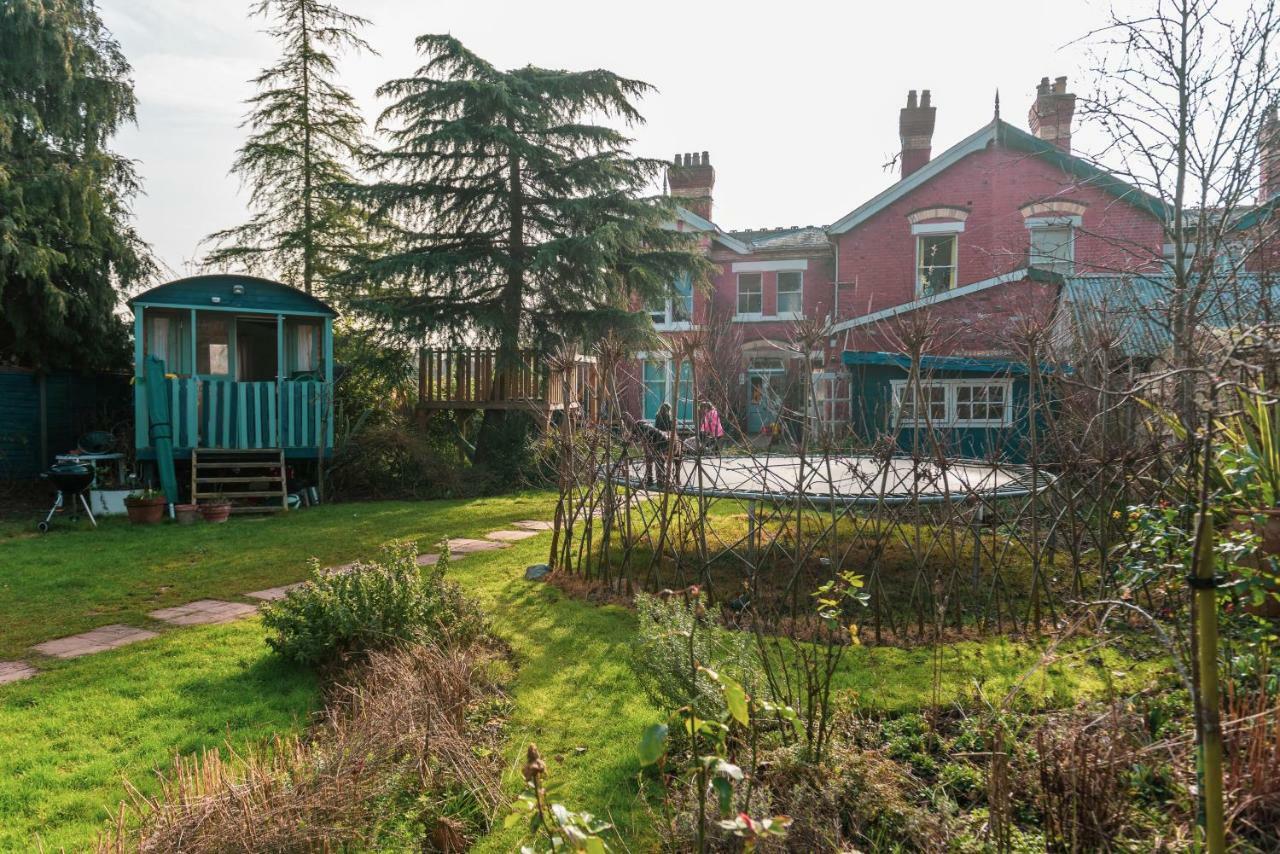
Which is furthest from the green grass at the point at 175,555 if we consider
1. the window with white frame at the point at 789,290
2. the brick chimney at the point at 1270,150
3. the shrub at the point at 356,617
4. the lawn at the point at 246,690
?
the window with white frame at the point at 789,290

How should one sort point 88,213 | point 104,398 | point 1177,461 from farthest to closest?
point 104,398
point 88,213
point 1177,461

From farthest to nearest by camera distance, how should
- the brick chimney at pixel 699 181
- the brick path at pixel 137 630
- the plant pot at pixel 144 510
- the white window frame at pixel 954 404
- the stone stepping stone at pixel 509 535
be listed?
the brick chimney at pixel 699 181 → the plant pot at pixel 144 510 → the stone stepping stone at pixel 509 535 → the white window frame at pixel 954 404 → the brick path at pixel 137 630

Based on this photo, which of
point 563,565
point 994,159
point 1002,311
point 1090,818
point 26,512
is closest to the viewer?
point 1090,818

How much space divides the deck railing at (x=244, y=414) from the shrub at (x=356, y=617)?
809 centimetres

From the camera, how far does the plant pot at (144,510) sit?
10.1 meters

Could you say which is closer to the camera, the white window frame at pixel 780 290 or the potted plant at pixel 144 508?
the potted plant at pixel 144 508

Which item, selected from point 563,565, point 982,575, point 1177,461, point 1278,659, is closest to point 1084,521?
point 1177,461

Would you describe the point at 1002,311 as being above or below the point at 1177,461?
above

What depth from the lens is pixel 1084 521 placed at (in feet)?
17.1

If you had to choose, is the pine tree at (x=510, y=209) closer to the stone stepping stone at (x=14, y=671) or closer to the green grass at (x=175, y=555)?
the green grass at (x=175, y=555)

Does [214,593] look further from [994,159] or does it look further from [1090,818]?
[994,159]

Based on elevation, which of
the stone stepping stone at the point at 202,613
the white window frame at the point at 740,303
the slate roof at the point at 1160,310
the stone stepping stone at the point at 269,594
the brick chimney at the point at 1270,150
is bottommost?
the stone stepping stone at the point at 202,613

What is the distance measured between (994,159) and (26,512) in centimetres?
2115

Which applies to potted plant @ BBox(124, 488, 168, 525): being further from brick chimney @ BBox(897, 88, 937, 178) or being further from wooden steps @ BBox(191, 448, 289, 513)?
brick chimney @ BBox(897, 88, 937, 178)
